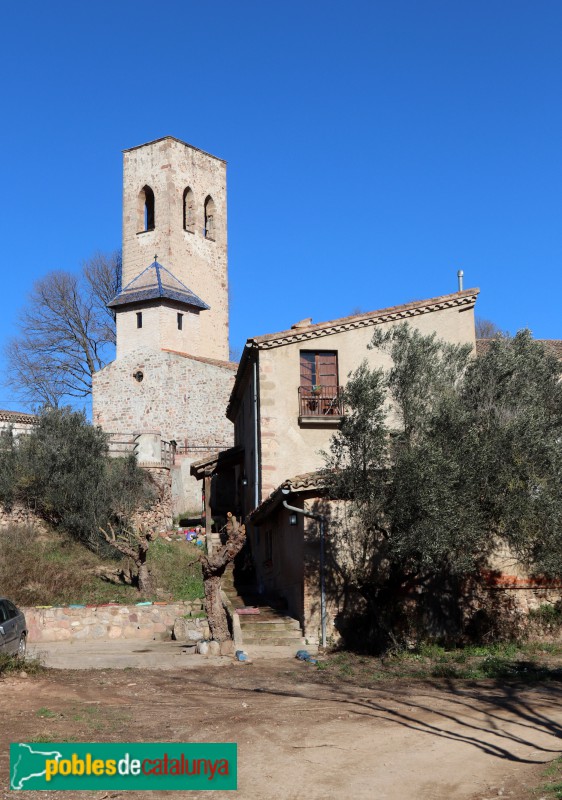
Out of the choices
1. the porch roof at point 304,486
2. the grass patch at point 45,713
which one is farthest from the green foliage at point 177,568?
the grass patch at point 45,713

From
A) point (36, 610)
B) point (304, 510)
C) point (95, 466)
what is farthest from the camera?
point (95, 466)

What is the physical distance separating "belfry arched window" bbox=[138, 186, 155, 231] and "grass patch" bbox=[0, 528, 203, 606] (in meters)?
23.4

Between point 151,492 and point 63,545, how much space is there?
466cm

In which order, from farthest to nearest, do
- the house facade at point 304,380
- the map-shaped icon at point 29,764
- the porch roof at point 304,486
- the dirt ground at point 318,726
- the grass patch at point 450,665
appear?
the house facade at point 304,380 < the porch roof at point 304,486 < the grass patch at point 450,665 < the dirt ground at point 318,726 < the map-shaped icon at point 29,764

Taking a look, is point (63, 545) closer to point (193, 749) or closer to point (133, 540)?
point (133, 540)

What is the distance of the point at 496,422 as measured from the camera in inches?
589

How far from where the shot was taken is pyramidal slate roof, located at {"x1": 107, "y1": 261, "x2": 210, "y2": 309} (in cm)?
4294

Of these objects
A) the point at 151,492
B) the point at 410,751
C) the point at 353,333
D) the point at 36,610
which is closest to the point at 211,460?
the point at 151,492

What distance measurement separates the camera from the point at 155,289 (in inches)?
1699

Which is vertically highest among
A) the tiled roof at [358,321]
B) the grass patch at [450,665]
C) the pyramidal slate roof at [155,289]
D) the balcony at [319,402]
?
the pyramidal slate roof at [155,289]

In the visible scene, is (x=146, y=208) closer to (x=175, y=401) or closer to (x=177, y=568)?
(x=175, y=401)

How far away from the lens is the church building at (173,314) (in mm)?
40594

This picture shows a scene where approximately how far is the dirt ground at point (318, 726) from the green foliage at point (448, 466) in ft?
8.79

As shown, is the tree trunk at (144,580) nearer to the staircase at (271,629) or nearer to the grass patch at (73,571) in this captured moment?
the grass patch at (73,571)
